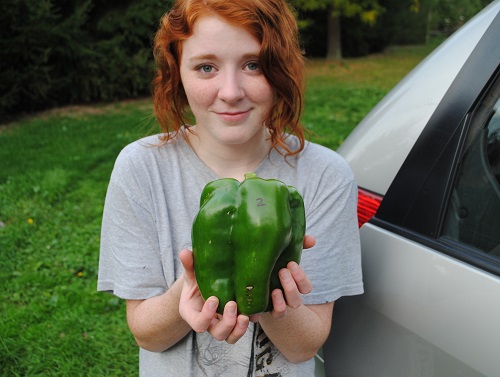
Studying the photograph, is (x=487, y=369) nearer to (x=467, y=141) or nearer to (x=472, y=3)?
(x=467, y=141)

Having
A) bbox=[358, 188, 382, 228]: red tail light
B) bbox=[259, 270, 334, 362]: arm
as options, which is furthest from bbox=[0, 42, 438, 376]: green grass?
bbox=[259, 270, 334, 362]: arm

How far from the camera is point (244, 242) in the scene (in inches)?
56.9

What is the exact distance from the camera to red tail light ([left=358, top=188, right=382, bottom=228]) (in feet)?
6.45

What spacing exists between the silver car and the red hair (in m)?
0.37

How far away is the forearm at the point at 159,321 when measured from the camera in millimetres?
1609

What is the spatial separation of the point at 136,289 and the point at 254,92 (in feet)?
2.27

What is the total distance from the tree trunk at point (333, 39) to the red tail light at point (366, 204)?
17.4m

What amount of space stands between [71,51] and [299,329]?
34.1 feet

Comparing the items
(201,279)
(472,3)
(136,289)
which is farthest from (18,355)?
(472,3)

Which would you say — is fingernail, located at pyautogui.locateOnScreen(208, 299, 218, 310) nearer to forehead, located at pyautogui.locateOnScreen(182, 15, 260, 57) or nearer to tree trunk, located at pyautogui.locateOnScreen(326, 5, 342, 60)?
forehead, located at pyautogui.locateOnScreen(182, 15, 260, 57)

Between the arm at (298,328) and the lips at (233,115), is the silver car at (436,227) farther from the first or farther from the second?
the lips at (233,115)

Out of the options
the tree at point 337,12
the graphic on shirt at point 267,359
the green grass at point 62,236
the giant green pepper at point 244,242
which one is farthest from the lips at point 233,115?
the tree at point 337,12

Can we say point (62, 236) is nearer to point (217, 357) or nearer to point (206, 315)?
point (217, 357)

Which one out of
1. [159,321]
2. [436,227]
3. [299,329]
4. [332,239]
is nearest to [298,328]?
[299,329]
